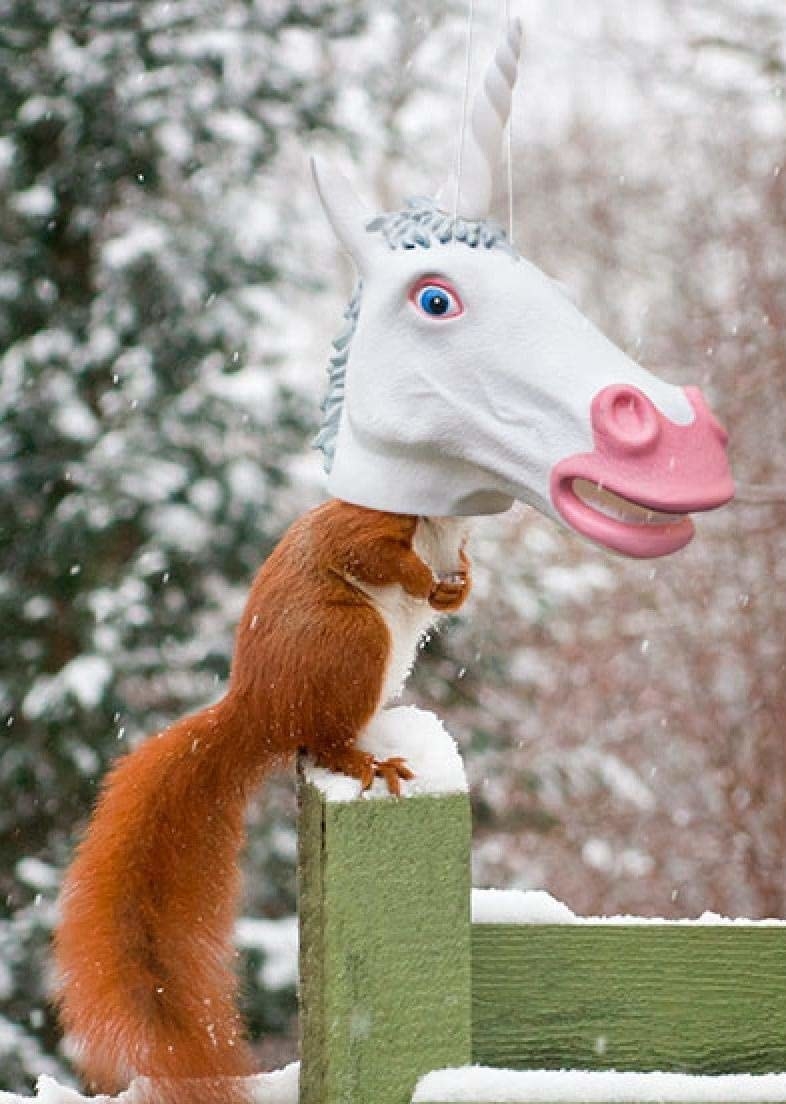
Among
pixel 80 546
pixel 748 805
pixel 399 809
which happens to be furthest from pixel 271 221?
pixel 399 809

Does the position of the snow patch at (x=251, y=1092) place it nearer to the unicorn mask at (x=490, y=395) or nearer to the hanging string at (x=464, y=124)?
the unicorn mask at (x=490, y=395)

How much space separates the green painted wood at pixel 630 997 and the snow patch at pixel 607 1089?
0.17 meters

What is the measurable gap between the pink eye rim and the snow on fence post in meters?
0.25

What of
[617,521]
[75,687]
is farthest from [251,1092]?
[75,687]

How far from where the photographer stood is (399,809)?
0.72 meters

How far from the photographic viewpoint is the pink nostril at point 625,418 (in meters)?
0.72

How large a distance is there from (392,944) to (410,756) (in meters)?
0.12

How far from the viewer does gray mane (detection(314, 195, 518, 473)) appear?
80 centimetres

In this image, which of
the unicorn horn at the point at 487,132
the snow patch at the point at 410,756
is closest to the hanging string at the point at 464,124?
the unicorn horn at the point at 487,132

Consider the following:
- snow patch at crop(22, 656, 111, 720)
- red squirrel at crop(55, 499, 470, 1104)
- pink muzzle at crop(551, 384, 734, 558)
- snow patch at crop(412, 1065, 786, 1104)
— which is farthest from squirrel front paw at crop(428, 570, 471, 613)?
snow patch at crop(22, 656, 111, 720)

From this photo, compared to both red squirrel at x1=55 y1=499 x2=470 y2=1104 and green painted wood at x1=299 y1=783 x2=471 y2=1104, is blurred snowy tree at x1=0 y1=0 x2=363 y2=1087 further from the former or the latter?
green painted wood at x1=299 y1=783 x2=471 y2=1104

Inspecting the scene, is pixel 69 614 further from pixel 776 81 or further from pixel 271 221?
pixel 776 81

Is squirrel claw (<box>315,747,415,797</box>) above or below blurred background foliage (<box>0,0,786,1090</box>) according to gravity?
above

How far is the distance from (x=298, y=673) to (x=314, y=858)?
0.10m
